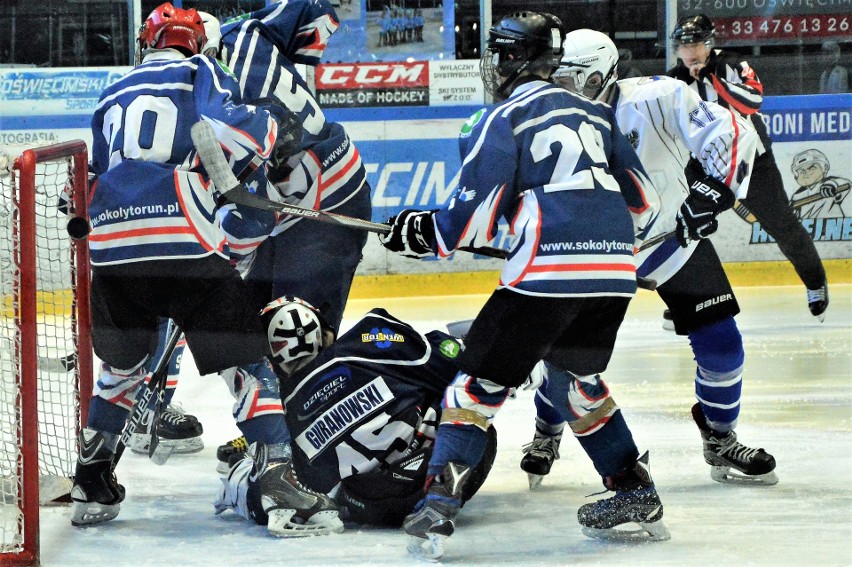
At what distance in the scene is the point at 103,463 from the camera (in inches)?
96.2

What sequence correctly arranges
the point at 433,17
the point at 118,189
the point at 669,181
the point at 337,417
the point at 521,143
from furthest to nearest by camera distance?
1. the point at 433,17
2. the point at 669,181
3. the point at 337,417
4. the point at 118,189
5. the point at 521,143

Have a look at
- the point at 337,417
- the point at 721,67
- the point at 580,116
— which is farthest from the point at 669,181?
the point at 721,67

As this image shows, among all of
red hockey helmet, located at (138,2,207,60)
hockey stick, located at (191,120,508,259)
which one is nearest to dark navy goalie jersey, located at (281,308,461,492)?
hockey stick, located at (191,120,508,259)

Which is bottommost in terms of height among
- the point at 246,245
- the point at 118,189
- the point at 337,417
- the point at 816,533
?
the point at 816,533

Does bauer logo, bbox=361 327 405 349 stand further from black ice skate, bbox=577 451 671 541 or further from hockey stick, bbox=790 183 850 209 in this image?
hockey stick, bbox=790 183 850 209

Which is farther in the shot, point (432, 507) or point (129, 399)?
point (129, 399)

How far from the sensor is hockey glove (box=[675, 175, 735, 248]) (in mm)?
2590

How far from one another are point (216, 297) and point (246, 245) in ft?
2.08

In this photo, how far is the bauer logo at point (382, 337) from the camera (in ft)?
8.39

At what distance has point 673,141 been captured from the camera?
280cm

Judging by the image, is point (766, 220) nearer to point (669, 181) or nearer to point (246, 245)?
point (669, 181)

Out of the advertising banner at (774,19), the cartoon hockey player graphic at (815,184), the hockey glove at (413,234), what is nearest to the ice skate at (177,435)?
the hockey glove at (413,234)

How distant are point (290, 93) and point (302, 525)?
1.07 metres

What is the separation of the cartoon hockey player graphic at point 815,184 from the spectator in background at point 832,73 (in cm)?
24
